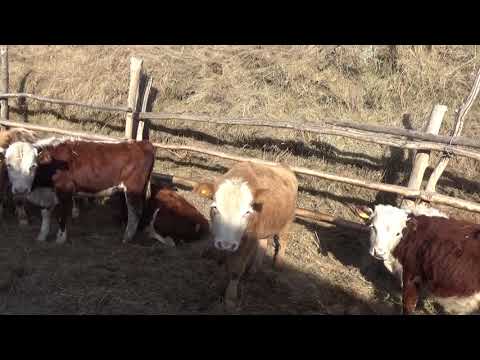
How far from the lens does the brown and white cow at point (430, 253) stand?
15.3ft

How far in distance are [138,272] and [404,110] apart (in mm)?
5502

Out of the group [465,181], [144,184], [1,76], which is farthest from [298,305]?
[1,76]

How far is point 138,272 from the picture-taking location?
5.38m

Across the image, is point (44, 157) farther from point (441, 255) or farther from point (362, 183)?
point (441, 255)

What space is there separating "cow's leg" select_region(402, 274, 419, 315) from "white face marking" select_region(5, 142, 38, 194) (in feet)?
16.0

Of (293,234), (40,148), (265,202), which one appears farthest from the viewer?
(293,234)

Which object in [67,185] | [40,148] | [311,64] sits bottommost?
[67,185]

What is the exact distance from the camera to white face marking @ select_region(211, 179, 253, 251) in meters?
4.18

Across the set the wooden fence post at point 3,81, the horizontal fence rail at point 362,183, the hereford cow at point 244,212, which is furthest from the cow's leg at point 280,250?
the wooden fence post at point 3,81

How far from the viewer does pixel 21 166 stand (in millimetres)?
5816

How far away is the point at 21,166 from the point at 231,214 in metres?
3.25

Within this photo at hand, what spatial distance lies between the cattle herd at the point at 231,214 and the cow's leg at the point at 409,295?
0.04 feet

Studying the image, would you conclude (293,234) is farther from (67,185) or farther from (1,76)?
(1,76)

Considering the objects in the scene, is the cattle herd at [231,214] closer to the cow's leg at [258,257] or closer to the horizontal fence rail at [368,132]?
the cow's leg at [258,257]
